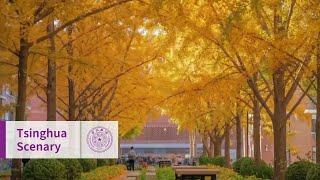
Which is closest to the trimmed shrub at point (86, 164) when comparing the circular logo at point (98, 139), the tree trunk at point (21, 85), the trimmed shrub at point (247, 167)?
the circular logo at point (98, 139)

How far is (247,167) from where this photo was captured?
2214cm

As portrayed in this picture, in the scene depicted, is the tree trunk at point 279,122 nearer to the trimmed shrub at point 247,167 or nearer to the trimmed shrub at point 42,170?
the trimmed shrub at point 247,167

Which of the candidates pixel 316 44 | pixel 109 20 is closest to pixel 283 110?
pixel 316 44

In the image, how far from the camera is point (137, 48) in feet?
77.5

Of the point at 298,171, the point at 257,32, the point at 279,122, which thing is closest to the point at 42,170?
the point at 257,32

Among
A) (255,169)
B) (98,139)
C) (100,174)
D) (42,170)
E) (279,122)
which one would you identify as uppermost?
(279,122)

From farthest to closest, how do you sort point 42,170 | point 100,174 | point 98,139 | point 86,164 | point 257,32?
point 86,164 < point 98,139 < point 100,174 < point 257,32 < point 42,170

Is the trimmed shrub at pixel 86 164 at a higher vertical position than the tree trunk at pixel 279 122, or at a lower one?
lower

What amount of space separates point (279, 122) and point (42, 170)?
6.70 metres

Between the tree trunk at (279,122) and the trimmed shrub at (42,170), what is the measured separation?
6.14m

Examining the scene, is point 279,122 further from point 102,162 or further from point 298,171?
point 102,162

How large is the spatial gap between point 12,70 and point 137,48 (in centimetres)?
650

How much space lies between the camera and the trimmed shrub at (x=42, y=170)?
45.1 feet

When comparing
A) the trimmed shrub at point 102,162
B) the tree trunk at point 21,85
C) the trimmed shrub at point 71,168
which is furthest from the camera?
the trimmed shrub at point 102,162
